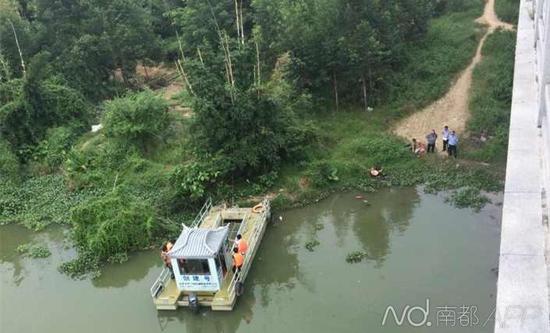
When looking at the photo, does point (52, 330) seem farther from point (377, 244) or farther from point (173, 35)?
point (173, 35)

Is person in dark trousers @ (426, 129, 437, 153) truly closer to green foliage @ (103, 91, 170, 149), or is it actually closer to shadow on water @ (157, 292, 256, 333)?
shadow on water @ (157, 292, 256, 333)

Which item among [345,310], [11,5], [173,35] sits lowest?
[345,310]

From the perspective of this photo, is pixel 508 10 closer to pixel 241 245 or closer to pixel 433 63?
pixel 433 63

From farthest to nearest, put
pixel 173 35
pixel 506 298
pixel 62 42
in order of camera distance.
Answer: pixel 173 35
pixel 62 42
pixel 506 298

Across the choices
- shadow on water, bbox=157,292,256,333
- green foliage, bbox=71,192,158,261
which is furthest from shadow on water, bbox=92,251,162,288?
shadow on water, bbox=157,292,256,333

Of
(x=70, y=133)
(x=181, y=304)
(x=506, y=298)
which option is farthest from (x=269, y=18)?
(x=506, y=298)

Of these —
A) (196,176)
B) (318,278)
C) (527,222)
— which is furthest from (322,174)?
(527,222)
